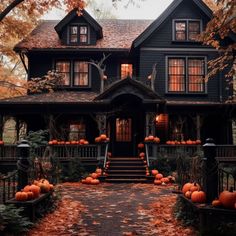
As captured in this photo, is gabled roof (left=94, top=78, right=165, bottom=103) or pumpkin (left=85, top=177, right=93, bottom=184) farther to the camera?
gabled roof (left=94, top=78, right=165, bottom=103)

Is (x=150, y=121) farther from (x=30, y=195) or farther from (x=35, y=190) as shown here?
(x=30, y=195)

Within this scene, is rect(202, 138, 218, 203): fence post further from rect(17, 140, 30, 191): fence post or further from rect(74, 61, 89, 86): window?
rect(74, 61, 89, 86): window

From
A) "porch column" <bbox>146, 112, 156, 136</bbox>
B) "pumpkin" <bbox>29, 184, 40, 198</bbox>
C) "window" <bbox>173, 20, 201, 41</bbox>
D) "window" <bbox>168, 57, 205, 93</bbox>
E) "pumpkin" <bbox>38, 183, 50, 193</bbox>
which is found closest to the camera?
"pumpkin" <bbox>29, 184, 40, 198</bbox>

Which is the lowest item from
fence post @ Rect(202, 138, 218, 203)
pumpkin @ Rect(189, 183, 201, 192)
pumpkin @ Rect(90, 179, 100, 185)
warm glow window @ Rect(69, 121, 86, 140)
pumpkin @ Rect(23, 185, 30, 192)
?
pumpkin @ Rect(90, 179, 100, 185)

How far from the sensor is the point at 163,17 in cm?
→ 2120

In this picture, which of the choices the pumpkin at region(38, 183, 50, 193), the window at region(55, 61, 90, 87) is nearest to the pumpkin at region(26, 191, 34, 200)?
the pumpkin at region(38, 183, 50, 193)

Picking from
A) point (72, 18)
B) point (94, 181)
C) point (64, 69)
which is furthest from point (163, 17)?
point (94, 181)

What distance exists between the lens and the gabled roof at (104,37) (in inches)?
872

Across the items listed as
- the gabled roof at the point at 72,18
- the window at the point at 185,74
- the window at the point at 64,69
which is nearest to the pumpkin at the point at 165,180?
the window at the point at 185,74

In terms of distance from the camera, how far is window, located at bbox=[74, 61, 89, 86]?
22625 millimetres

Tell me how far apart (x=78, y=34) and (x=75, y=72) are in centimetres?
259

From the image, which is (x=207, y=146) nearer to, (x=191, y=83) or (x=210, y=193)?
(x=210, y=193)

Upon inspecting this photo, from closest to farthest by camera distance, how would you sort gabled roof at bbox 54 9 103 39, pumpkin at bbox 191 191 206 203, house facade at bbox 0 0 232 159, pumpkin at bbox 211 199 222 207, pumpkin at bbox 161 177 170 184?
pumpkin at bbox 211 199 222 207 < pumpkin at bbox 191 191 206 203 < pumpkin at bbox 161 177 170 184 < house facade at bbox 0 0 232 159 < gabled roof at bbox 54 9 103 39

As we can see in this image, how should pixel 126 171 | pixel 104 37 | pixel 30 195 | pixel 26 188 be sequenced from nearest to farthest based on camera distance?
pixel 30 195 < pixel 26 188 < pixel 126 171 < pixel 104 37
